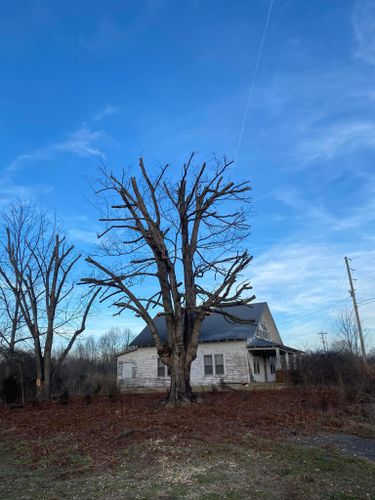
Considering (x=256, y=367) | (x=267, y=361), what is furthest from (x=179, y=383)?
(x=267, y=361)

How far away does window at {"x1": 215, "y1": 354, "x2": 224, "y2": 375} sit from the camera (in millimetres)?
28547

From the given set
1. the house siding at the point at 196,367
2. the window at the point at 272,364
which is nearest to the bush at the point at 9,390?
the house siding at the point at 196,367

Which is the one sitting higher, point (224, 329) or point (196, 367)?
point (224, 329)

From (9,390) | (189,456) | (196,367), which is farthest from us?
(196,367)

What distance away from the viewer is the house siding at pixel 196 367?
28.1 metres

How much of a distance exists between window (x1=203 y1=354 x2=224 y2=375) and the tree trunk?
12548 mm

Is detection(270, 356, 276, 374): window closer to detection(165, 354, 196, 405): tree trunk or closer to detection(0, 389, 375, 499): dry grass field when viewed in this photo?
detection(165, 354, 196, 405): tree trunk

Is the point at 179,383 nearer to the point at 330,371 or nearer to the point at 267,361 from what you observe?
the point at 330,371

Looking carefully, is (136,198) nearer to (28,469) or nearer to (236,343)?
(28,469)

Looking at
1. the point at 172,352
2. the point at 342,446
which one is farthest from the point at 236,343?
the point at 342,446

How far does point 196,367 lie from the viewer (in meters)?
29.2

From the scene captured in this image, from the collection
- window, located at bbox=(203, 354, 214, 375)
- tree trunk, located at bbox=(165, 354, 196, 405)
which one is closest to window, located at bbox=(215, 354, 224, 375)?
window, located at bbox=(203, 354, 214, 375)

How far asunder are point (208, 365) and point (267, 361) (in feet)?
18.6

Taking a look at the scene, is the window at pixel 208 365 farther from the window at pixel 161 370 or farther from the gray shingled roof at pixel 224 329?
the window at pixel 161 370
